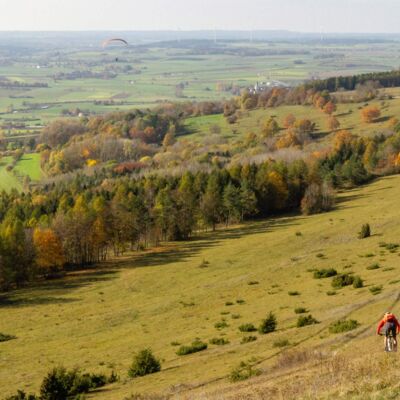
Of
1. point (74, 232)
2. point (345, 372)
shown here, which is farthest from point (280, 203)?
point (345, 372)

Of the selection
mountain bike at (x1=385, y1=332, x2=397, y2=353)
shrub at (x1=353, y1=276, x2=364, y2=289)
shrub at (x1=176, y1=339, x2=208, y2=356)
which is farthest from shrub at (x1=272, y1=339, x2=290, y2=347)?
shrub at (x1=353, y1=276, x2=364, y2=289)

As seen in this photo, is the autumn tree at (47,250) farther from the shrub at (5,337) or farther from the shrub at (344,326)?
the shrub at (344,326)

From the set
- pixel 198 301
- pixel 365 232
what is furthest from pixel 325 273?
pixel 365 232

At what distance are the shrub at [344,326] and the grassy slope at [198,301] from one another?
2.05ft

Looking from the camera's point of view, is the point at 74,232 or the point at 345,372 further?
the point at 74,232

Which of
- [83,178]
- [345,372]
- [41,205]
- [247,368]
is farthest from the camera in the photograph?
[83,178]

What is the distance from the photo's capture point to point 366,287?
51.9 metres

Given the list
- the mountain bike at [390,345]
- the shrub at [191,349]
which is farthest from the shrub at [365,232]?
the mountain bike at [390,345]

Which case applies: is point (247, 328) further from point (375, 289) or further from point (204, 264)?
point (204, 264)

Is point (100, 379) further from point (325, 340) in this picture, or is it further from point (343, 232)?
point (343, 232)

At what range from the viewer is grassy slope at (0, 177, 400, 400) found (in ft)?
133

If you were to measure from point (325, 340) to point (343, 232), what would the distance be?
54.2 m

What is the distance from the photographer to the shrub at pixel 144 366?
39.2m

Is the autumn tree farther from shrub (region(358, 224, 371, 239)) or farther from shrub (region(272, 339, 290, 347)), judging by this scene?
shrub (region(272, 339, 290, 347))
